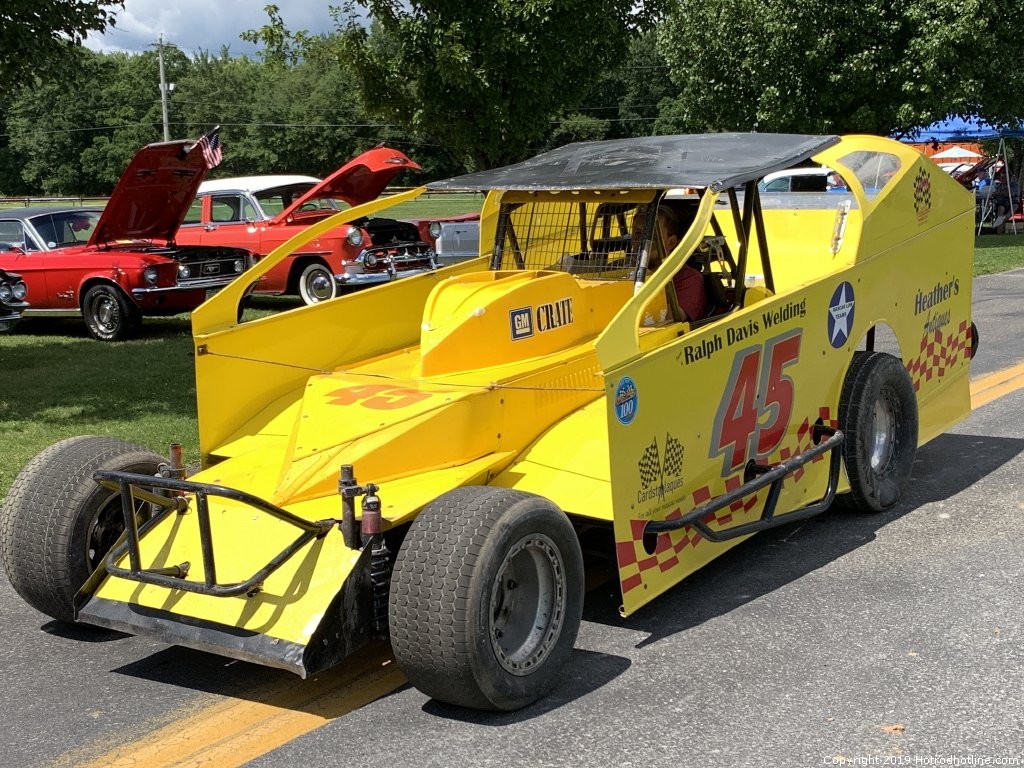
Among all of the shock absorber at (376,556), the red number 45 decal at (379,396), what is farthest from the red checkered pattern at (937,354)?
the shock absorber at (376,556)

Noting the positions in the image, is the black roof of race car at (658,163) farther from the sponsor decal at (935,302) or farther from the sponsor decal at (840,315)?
the sponsor decal at (935,302)

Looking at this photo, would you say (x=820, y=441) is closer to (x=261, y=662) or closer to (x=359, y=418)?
(x=359, y=418)

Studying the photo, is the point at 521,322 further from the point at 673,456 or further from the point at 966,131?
the point at 966,131

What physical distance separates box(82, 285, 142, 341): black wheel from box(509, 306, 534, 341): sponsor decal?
362 inches

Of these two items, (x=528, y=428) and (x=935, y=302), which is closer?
(x=528, y=428)

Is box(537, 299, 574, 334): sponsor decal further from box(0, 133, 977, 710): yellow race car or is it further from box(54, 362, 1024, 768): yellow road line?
box(54, 362, 1024, 768): yellow road line

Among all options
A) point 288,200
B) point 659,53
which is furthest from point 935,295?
point 659,53

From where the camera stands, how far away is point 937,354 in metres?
6.94

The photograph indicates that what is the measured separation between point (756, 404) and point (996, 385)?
4.85m

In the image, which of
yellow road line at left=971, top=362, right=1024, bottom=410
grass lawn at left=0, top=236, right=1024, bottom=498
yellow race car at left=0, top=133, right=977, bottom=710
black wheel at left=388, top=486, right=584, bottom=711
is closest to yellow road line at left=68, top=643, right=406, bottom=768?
yellow race car at left=0, top=133, right=977, bottom=710

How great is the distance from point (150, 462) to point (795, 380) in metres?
3.02

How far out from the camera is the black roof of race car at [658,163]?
5.32 meters

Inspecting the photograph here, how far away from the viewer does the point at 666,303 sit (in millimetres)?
5855

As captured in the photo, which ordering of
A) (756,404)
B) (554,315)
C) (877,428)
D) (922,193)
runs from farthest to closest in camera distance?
(922,193)
(877,428)
(554,315)
(756,404)
